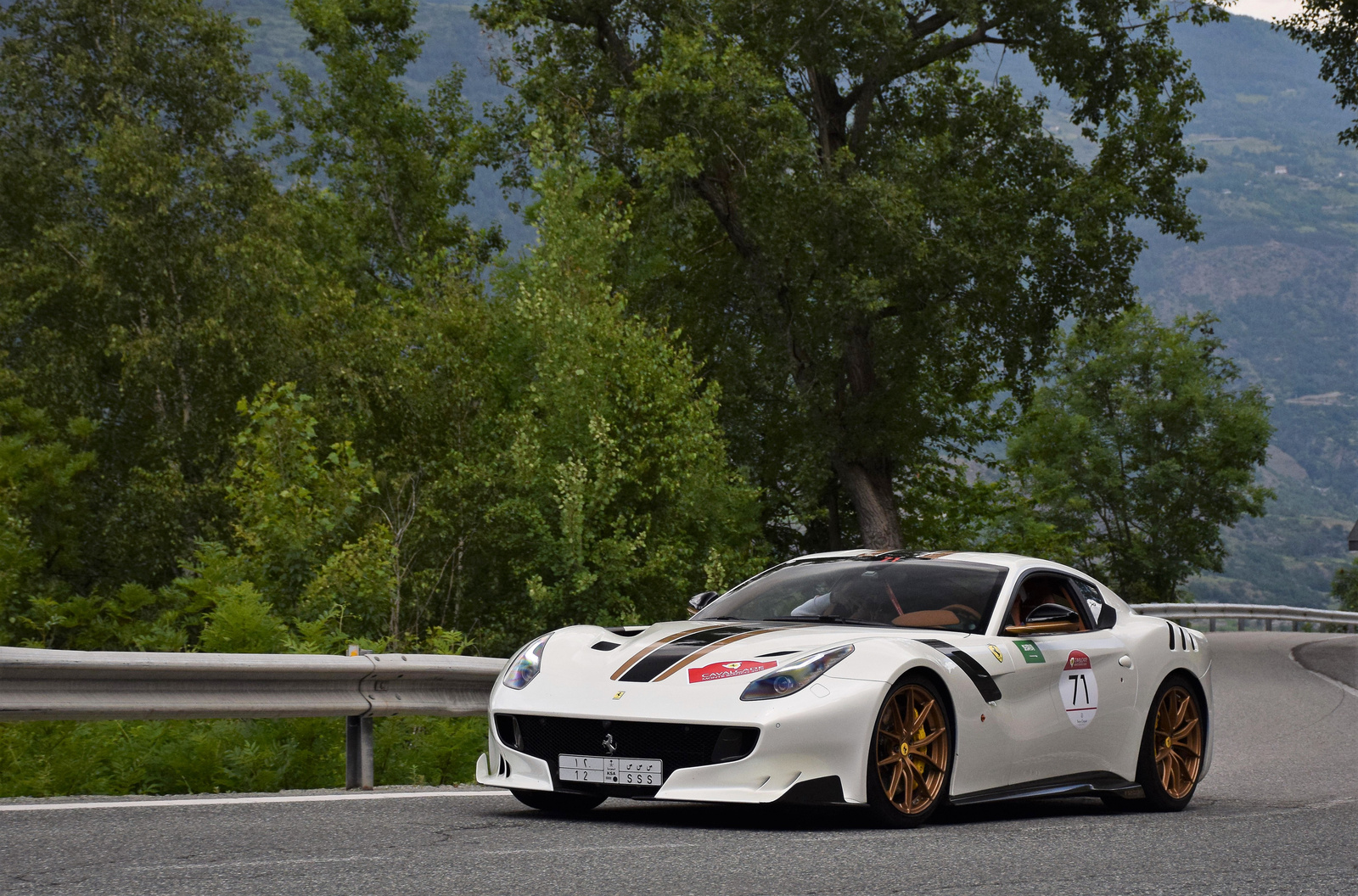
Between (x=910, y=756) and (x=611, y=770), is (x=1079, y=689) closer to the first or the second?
(x=910, y=756)

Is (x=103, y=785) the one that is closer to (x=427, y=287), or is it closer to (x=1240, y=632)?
(x=427, y=287)

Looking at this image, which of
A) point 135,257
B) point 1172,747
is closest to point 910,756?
point 1172,747

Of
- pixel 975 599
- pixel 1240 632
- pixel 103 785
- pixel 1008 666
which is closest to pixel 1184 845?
pixel 1008 666

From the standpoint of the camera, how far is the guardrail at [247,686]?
6.70m

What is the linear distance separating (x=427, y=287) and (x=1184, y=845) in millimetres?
24850

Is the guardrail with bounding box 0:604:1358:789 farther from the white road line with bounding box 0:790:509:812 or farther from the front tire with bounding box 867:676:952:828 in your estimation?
the front tire with bounding box 867:676:952:828

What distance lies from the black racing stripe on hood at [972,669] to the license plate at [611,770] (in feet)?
4.63

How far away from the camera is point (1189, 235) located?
2817 centimetres

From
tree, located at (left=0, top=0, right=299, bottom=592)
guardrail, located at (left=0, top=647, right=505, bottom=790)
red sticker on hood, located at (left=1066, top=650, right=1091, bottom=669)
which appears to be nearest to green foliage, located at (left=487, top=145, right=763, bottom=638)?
tree, located at (left=0, top=0, right=299, bottom=592)

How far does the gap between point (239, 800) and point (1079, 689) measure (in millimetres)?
4072

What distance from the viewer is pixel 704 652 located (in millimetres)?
6570

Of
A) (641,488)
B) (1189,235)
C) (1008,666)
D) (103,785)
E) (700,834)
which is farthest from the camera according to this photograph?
(1189,235)

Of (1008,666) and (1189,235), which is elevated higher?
(1189,235)

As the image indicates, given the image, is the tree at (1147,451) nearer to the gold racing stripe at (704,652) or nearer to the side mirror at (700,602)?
the side mirror at (700,602)
